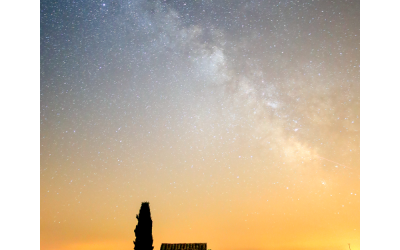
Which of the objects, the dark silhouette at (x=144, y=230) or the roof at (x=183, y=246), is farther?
the roof at (x=183, y=246)

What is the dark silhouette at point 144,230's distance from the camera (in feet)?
62.4

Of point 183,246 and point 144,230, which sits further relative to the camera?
point 183,246

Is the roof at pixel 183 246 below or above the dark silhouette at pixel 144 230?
below

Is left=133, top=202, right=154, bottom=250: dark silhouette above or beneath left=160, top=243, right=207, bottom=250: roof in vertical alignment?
above

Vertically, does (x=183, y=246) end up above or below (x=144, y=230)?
below

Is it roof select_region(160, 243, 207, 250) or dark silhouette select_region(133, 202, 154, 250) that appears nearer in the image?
dark silhouette select_region(133, 202, 154, 250)

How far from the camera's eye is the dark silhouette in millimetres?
19028

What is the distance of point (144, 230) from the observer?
63.6 ft
